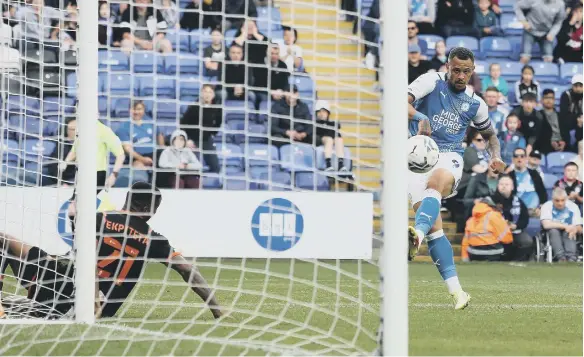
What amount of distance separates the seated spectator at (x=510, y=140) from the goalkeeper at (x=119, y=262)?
32.3 ft

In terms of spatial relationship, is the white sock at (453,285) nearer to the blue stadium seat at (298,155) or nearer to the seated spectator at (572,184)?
the blue stadium seat at (298,155)

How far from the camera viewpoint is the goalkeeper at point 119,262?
7.66 meters

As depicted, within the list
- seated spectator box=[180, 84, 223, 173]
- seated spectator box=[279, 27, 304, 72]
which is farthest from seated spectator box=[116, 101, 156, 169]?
seated spectator box=[279, 27, 304, 72]

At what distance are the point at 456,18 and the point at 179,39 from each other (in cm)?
978

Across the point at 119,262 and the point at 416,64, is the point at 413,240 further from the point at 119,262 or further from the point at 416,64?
the point at 416,64

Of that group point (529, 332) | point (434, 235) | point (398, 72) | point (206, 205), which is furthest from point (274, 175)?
point (398, 72)

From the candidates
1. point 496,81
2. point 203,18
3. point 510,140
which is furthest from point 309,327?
point 496,81

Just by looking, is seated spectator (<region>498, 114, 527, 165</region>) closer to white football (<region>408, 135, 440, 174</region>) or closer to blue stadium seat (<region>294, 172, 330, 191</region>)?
blue stadium seat (<region>294, 172, 330, 191</region>)

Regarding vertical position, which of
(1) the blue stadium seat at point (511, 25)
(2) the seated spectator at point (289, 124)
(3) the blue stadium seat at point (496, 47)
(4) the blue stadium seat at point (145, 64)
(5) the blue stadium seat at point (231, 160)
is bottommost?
(5) the blue stadium seat at point (231, 160)

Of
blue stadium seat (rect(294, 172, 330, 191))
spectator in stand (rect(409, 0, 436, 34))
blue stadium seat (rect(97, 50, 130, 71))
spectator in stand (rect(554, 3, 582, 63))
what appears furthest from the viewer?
spectator in stand (rect(554, 3, 582, 63))

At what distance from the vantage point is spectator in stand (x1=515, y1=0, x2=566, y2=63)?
18.7 metres

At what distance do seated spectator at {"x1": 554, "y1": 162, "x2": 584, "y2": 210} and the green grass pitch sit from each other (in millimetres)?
5913

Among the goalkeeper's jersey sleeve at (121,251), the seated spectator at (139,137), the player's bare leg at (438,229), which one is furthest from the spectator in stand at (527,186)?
the goalkeeper's jersey sleeve at (121,251)

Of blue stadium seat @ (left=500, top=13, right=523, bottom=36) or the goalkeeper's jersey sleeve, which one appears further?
blue stadium seat @ (left=500, top=13, right=523, bottom=36)
